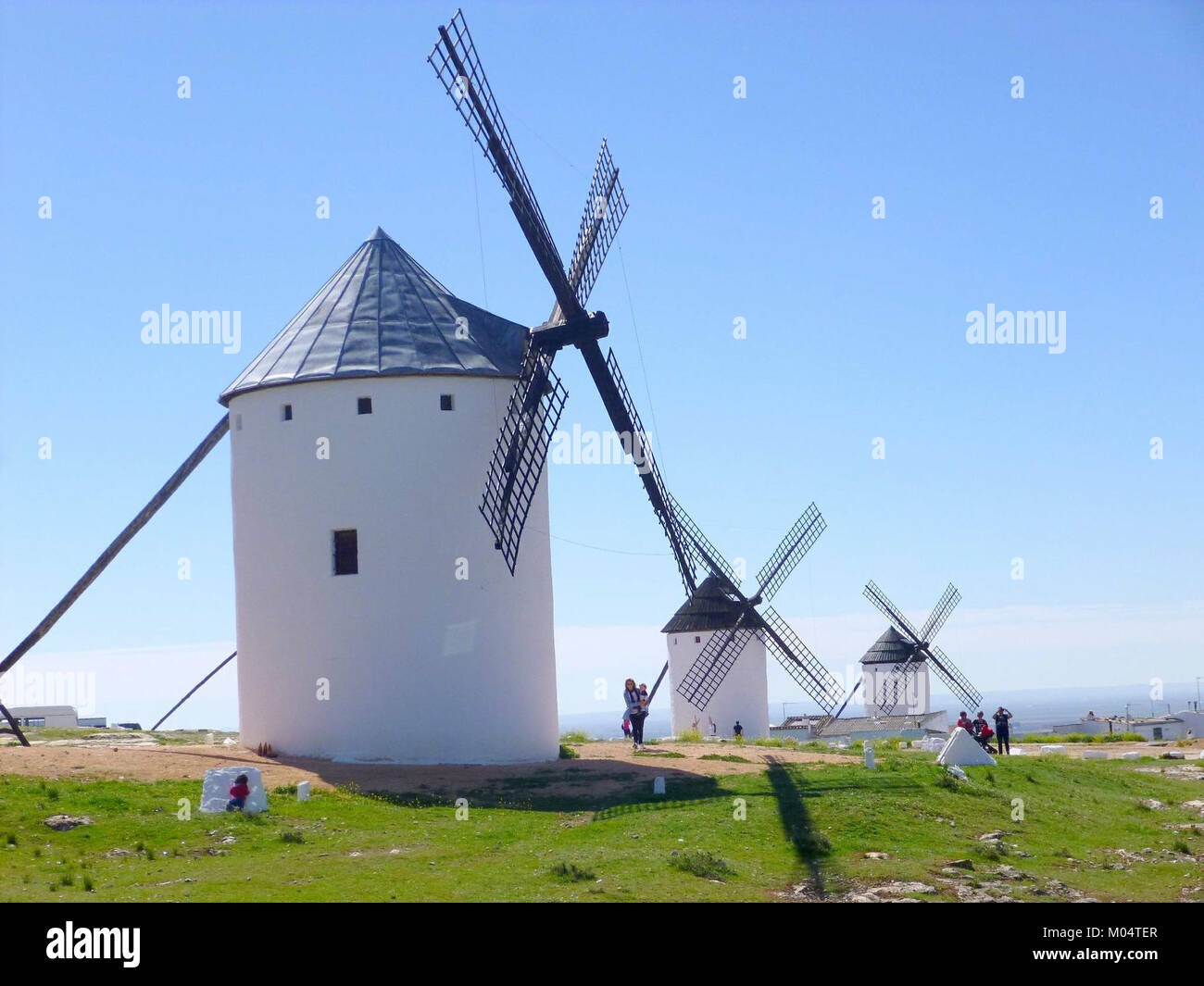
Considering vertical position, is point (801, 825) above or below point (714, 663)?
above

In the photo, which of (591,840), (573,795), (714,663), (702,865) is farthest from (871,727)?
(702,865)

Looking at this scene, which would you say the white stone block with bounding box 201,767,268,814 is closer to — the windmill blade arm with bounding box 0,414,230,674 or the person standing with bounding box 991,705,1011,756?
the windmill blade arm with bounding box 0,414,230,674

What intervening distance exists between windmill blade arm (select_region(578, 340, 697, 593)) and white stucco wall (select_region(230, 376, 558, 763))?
8.30ft

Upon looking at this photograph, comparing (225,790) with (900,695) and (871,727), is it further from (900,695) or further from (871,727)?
(900,695)

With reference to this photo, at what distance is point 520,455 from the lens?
24938 millimetres

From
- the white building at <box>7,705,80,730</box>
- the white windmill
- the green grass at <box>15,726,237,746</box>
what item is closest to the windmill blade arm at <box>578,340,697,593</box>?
the white windmill

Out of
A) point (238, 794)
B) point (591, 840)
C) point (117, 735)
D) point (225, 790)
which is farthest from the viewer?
point (117, 735)

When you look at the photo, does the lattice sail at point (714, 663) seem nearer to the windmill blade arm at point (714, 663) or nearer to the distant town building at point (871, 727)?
the windmill blade arm at point (714, 663)

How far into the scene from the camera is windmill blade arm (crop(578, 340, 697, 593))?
2745 cm

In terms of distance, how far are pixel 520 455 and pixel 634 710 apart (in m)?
6.57

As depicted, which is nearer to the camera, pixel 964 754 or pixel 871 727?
pixel 964 754

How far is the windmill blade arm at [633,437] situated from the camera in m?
27.5
